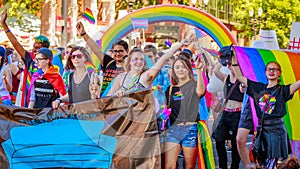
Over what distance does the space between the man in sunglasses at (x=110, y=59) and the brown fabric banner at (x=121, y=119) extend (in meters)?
1.85

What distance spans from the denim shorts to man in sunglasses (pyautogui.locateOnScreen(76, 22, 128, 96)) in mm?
1469

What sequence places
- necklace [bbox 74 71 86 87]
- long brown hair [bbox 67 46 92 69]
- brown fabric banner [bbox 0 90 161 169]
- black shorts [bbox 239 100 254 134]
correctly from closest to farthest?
brown fabric banner [bbox 0 90 161 169]
necklace [bbox 74 71 86 87]
long brown hair [bbox 67 46 92 69]
black shorts [bbox 239 100 254 134]

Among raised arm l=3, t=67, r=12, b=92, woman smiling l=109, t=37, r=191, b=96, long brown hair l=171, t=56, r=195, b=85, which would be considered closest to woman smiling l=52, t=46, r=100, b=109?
woman smiling l=109, t=37, r=191, b=96

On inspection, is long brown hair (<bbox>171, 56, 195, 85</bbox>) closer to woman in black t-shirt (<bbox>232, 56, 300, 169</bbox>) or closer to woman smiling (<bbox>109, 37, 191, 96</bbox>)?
woman smiling (<bbox>109, 37, 191, 96</bbox>)

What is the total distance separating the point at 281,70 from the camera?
988 cm

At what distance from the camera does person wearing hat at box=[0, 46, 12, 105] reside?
12062mm

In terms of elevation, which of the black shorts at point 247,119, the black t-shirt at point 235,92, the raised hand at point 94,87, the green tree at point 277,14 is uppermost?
the green tree at point 277,14

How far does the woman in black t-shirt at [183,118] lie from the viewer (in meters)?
9.48

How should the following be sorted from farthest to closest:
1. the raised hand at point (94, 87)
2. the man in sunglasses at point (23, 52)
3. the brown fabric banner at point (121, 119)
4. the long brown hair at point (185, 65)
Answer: the man in sunglasses at point (23, 52), the raised hand at point (94, 87), the long brown hair at point (185, 65), the brown fabric banner at point (121, 119)

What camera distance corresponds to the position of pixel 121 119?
28.5 ft

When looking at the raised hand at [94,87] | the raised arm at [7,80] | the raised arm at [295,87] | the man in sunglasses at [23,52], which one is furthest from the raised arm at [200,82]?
the raised arm at [7,80]

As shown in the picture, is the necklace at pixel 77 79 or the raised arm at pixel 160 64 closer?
the raised arm at pixel 160 64

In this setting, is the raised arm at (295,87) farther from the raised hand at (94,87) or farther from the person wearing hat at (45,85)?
the person wearing hat at (45,85)

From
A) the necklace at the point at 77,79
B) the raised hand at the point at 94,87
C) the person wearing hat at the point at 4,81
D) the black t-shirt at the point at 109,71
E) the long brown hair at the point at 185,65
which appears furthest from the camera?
the person wearing hat at the point at 4,81
